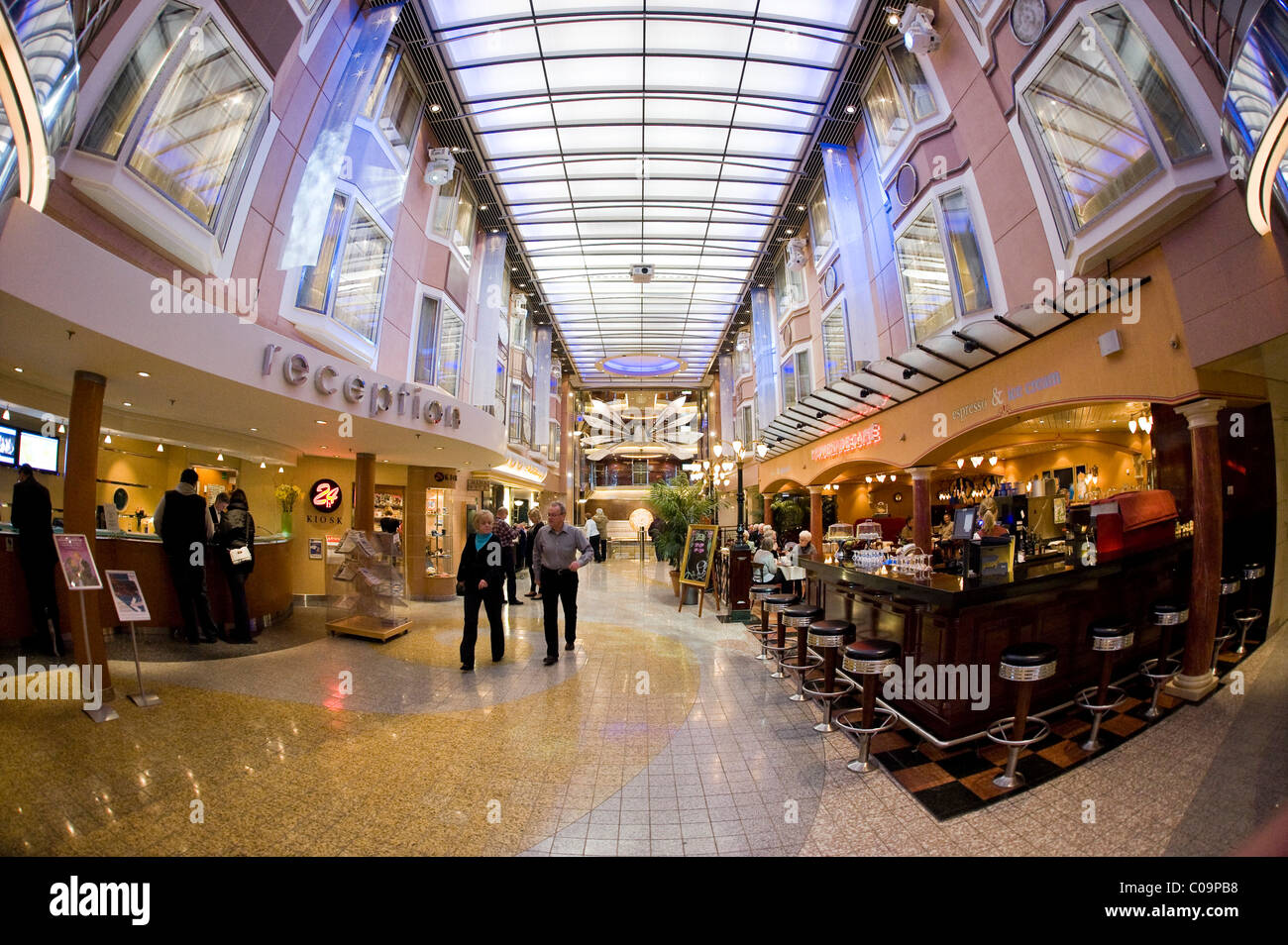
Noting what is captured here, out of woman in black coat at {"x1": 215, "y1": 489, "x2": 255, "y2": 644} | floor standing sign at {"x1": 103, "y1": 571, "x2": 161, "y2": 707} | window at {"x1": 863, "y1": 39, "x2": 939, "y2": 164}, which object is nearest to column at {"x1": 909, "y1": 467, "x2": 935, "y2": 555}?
window at {"x1": 863, "y1": 39, "x2": 939, "y2": 164}

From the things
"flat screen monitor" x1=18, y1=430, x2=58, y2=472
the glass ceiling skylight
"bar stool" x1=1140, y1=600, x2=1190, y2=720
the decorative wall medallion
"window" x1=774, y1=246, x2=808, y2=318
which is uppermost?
the glass ceiling skylight

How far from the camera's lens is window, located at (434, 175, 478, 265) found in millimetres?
9180

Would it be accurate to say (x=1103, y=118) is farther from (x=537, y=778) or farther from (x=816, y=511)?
(x=816, y=511)

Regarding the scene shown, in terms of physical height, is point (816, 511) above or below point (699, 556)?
above

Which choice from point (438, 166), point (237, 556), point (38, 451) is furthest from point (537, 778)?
point (438, 166)

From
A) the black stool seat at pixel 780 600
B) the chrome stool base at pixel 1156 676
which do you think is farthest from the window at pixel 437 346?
the chrome stool base at pixel 1156 676

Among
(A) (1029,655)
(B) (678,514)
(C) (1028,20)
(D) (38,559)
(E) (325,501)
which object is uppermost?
(C) (1028,20)

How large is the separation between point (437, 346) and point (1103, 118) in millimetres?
9432

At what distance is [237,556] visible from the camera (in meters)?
5.19

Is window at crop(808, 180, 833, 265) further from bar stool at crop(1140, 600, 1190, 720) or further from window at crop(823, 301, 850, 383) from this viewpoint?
bar stool at crop(1140, 600, 1190, 720)

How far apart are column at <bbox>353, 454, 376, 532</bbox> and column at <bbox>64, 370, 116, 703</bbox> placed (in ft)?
11.5

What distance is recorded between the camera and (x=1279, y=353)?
319 centimetres

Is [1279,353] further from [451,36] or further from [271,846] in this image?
[451,36]
